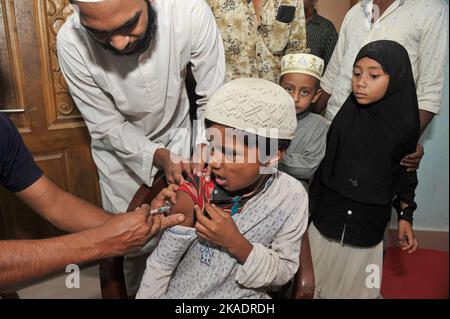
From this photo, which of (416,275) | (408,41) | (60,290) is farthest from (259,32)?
(60,290)

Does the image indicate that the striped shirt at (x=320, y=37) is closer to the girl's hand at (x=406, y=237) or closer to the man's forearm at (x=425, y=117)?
the man's forearm at (x=425, y=117)

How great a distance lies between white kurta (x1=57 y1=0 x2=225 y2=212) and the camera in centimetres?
98

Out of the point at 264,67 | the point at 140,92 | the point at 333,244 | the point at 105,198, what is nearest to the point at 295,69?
the point at 264,67

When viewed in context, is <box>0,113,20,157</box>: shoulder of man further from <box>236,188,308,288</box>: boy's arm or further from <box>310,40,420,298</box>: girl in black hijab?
<box>310,40,420,298</box>: girl in black hijab

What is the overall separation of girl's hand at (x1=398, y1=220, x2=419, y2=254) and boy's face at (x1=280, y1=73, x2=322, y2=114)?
51cm

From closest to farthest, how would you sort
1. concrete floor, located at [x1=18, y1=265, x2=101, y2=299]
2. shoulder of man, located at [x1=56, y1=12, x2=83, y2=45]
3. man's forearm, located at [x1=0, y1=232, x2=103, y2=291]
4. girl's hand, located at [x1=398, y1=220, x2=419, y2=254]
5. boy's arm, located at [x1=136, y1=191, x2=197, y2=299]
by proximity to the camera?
man's forearm, located at [x1=0, y1=232, x2=103, y2=291] < boy's arm, located at [x1=136, y1=191, x2=197, y2=299] < shoulder of man, located at [x1=56, y1=12, x2=83, y2=45] < girl's hand, located at [x1=398, y1=220, x2=419, y2=254] < concrete floor, located at [x1=18, y1=265, x2=101, y2=299]

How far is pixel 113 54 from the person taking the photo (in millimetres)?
975

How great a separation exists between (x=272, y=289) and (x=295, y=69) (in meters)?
0.69

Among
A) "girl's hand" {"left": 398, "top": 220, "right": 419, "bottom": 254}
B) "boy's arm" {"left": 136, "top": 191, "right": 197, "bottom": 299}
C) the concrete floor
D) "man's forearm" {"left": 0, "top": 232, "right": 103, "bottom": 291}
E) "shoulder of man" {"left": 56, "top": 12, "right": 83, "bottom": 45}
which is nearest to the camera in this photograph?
"man's forearm" {"left": 0, "top": 232, "right": 103, "bottom": 291}

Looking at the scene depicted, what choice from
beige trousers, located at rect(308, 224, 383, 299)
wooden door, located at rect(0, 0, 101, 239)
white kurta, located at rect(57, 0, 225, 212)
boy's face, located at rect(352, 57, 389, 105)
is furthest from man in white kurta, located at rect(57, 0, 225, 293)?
beige trousers, located at rect(308, 224, 383, 299)

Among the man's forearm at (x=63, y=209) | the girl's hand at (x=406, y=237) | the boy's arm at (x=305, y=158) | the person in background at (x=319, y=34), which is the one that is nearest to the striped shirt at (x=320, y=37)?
the person in background at (x=319, y=34)

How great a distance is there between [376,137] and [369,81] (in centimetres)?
17

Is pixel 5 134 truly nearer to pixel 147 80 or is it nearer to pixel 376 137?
pixel 147 80

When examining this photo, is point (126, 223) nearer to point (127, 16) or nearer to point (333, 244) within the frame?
point (127, 16)
